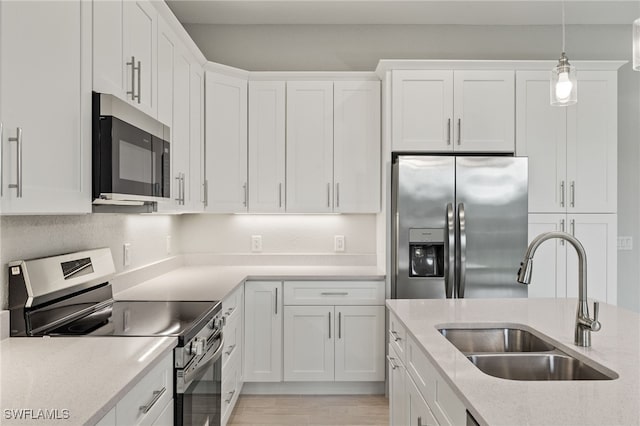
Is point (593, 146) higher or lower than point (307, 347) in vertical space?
higher

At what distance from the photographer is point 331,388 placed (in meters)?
3.52

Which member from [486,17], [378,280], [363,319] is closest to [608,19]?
[486,17]

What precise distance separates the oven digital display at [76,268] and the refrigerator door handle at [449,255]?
222cm

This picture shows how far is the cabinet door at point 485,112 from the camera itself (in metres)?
3.45

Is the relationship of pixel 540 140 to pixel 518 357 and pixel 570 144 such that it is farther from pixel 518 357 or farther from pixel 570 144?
pixel 518 357

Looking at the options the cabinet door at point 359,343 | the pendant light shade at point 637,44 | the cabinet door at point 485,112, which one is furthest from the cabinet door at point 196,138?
the pendant light shade at point 637,44

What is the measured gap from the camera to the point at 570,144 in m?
3.48

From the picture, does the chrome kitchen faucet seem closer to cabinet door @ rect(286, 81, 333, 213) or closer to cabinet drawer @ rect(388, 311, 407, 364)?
cabinet drawer @ rect(388, 311, 407, 364)

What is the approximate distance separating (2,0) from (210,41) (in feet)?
9.83

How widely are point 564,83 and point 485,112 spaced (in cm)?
148

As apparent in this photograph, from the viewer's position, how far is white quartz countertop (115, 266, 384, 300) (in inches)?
103

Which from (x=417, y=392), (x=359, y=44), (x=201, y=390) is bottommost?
(x=201, y=390)

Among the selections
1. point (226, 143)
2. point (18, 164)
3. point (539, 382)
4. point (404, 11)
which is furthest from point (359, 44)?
point (539, 382)

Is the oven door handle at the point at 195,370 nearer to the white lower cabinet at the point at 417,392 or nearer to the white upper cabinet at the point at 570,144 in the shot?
the white lower cabinet at the point at 417,392
